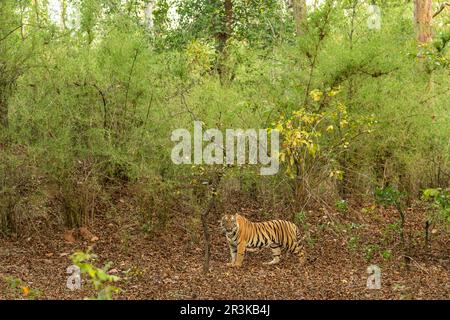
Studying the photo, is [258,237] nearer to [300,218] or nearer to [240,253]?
[240,253]

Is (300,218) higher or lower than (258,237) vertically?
higher

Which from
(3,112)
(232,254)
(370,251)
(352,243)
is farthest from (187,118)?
(370,251)

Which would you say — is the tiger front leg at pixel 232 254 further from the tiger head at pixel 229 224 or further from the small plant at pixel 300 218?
the small plant at pixel 300 218

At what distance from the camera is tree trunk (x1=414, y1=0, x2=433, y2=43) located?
1359 centimetres

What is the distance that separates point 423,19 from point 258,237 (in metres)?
5.97

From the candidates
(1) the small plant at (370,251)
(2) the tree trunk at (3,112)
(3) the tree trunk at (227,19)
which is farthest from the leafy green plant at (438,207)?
(3) the tree trunk at (227,19)

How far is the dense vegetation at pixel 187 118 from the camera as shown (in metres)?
10.5

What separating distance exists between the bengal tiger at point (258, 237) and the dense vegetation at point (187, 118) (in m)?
0.58

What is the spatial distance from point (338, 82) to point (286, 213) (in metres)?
2.05

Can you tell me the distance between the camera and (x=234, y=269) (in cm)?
955

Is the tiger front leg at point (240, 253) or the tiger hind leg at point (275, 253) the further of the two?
the tiger hind leg at point (275, 253)
